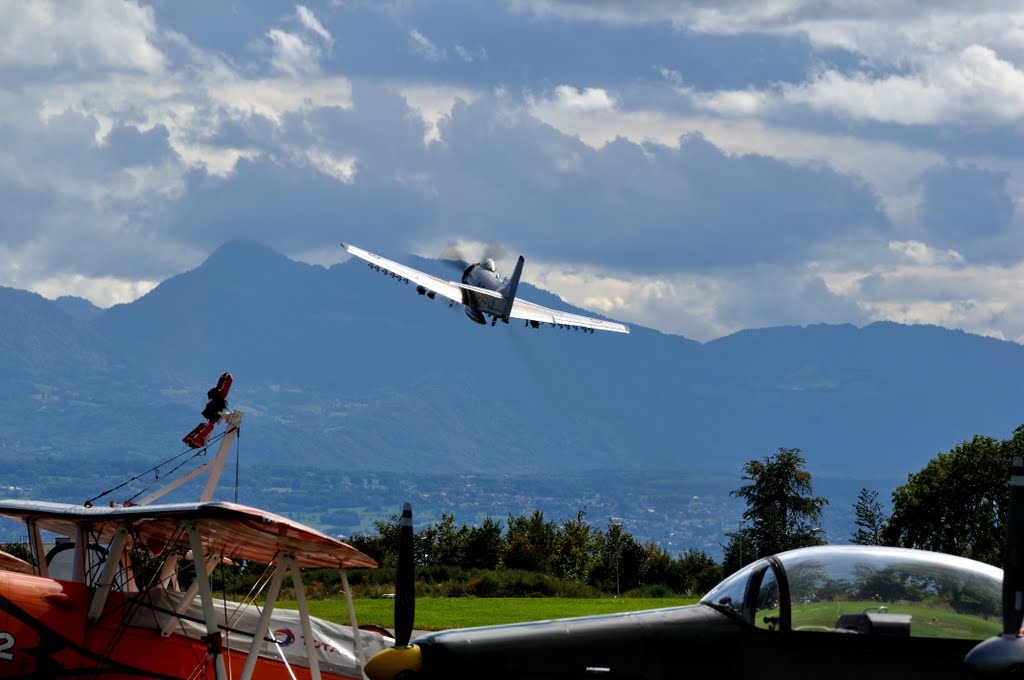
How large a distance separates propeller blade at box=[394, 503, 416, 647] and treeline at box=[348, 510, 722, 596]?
31193 millimetres

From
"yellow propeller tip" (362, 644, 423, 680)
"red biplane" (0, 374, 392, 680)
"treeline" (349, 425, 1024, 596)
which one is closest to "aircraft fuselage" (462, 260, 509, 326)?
"treeline" (349, 425, 1024, 596)

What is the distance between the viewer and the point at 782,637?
11.6 meters

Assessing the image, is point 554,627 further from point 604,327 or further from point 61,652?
point 604,327

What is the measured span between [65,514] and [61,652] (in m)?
2.14

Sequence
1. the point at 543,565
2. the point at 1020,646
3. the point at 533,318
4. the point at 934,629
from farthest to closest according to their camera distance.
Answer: the point at 533,318, the point at 543,565, the point at 934,629, the point at 1020,646

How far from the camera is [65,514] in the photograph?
16.4 m

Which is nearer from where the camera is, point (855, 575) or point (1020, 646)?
point (1020, 646)

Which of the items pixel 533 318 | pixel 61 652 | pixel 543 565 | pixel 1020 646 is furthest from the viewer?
pixel 533 318

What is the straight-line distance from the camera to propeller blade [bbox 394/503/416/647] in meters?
11.8

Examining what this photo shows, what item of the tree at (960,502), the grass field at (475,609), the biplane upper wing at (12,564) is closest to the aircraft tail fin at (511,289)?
the tree at (960,502)

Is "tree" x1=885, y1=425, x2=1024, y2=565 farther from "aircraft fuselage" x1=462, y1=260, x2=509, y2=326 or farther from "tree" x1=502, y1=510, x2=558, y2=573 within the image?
"aircraft fuselage" x1=462, y1=260, x2=509, y2=326

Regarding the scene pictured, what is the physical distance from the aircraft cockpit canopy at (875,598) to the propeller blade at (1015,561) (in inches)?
29.0

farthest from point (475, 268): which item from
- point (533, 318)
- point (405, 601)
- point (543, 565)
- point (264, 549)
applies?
point (405, 601)

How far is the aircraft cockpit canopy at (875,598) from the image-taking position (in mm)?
11562
